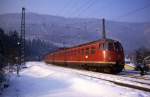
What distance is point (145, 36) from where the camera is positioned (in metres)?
160

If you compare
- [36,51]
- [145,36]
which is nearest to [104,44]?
[36,51]

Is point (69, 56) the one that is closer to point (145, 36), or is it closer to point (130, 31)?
point (145, 36)

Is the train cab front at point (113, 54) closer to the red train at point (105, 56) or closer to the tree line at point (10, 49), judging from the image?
the red train at point (105, 56)

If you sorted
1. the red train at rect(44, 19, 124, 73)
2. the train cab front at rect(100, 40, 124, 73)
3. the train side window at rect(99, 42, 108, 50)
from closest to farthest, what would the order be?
the train cab front at rect(100, 40, 124, 73)
the red train at rect(44, 19, 124, 73)
the train side window at rect(99, 42, 108, 50)

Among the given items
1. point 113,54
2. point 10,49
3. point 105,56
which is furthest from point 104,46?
point 10,49

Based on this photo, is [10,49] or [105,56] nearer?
[105,56]

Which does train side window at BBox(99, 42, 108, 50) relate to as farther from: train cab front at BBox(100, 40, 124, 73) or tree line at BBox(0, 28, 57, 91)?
tree line at BBox(0, 28, 57, 91)

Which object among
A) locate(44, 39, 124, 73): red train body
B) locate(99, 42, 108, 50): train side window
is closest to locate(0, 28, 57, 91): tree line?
locate(44, 39, 124, 73): red train body

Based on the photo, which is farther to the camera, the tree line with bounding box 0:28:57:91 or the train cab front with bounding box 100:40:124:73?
the train cab front with bounding box 100:40:124:73

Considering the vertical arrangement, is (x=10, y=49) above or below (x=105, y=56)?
above

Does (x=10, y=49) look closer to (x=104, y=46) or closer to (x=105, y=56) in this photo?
(x=104, y=46)

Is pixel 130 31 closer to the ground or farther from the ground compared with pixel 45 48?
farther from the ground

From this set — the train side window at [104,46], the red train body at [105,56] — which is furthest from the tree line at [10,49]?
the train side window at [104,46]

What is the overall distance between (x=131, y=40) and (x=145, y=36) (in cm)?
1171
